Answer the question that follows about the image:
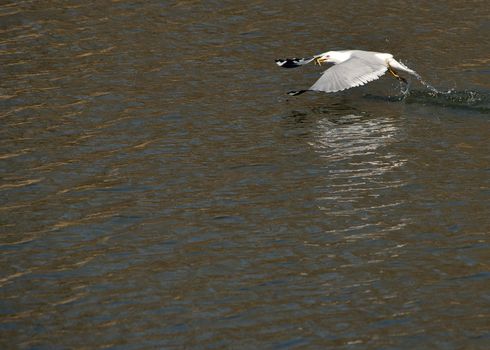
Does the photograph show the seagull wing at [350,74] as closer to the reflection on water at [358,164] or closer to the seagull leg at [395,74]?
the seagull leg at [395,74]

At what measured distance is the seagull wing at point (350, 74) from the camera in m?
13.9

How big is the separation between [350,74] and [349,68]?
0.60 feet

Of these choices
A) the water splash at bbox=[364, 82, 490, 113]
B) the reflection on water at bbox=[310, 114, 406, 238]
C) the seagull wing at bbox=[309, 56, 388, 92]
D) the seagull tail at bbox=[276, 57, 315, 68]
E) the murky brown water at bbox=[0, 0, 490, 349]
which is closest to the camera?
the murky brown water at bbox=[0, 0, 490, 349]

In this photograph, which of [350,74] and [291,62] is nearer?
[350,74]

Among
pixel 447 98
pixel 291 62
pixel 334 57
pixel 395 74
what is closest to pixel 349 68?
pixel 334 57

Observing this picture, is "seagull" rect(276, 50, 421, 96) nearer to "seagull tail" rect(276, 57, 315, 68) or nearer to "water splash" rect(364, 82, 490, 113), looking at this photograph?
"seagull tail" rect(276, 57, 315, 68)

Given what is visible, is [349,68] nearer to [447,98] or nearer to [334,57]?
[334,57]

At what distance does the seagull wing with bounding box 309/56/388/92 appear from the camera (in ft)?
45.6

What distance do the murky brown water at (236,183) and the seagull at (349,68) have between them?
0.47 metres

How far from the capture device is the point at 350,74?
557 inches

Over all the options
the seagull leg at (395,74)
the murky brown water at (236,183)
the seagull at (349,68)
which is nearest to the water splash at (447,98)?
the murky brown water at (236,183)

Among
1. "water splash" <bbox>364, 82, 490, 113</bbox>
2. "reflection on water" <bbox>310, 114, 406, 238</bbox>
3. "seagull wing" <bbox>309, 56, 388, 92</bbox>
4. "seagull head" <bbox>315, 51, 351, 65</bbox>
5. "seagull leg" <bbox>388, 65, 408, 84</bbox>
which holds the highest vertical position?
"seagull head" <bbox>315, 51, 351, 65</bbox>

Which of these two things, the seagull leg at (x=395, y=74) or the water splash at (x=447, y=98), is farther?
the seagull leg at (x=395, y=74)

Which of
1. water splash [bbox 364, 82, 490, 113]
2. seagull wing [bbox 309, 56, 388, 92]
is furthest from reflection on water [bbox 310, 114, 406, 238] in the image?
water splash [bbox 364, 82, 490, 113]
